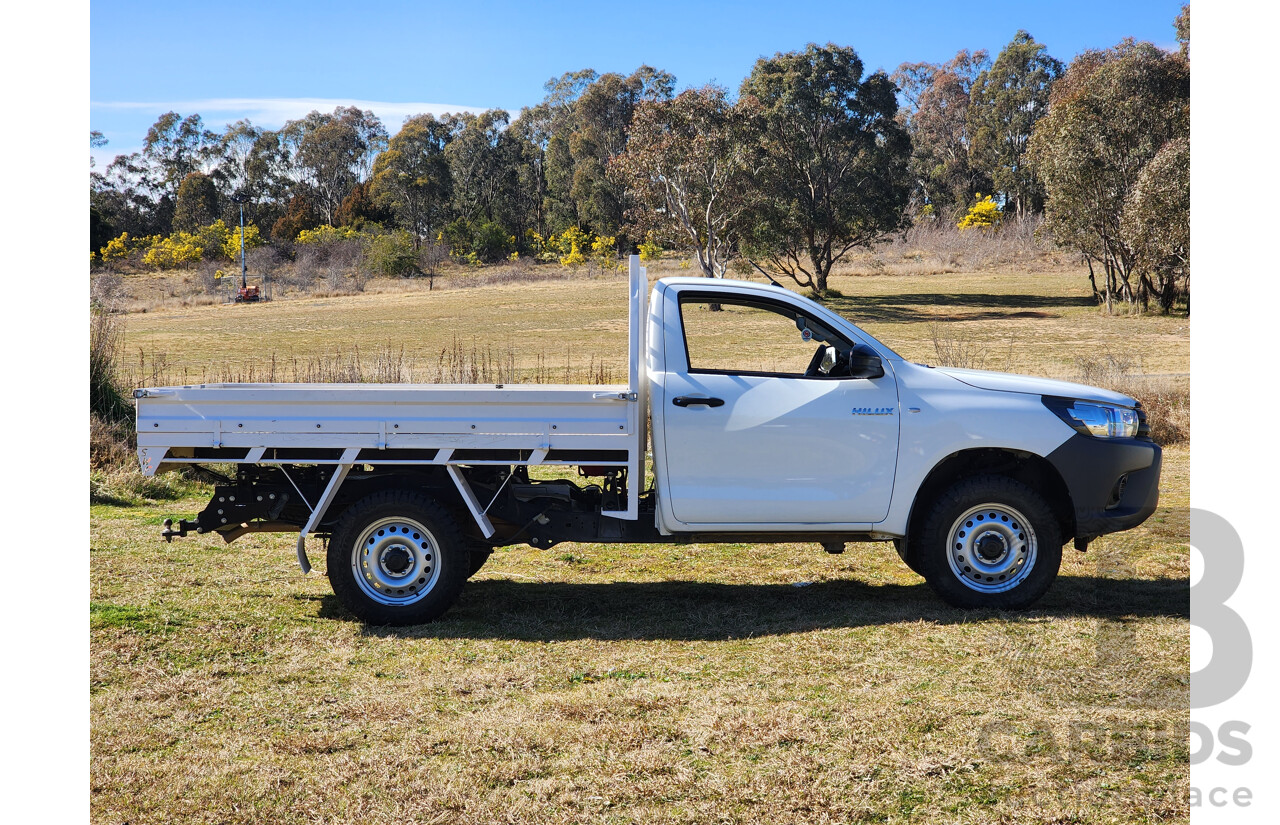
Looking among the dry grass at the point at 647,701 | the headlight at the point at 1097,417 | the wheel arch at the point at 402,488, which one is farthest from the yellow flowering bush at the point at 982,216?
the wheel arch at the point at 402,488

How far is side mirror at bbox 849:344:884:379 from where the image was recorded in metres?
6.48

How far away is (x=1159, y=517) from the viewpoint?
9633 millimetres

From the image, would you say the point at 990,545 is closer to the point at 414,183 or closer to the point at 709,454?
the point at 709,454

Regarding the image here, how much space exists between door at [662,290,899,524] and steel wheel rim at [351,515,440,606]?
5.08ft

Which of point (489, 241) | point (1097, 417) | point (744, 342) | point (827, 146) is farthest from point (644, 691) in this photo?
point (489, 241)

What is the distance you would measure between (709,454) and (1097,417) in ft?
8.03

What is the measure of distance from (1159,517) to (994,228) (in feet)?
202

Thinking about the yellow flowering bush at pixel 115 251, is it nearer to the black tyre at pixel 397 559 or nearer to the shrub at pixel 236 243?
the shrub at pixel 236 243

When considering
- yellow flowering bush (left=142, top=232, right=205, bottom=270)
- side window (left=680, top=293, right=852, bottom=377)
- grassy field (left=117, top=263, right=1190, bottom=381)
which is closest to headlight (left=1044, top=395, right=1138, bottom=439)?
side window (left=680, top=293, right=852, bottom=377)

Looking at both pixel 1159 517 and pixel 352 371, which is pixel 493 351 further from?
pixel 1159 517

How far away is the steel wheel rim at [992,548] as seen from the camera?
6656mm

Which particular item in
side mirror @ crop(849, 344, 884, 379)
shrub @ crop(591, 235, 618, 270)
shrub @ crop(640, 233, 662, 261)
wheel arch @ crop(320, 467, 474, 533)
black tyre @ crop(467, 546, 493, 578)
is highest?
shrub @ crop(591, 235, 618, 270)

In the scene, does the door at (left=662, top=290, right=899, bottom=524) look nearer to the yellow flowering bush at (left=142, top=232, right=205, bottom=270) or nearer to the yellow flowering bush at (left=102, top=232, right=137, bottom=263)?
the yellow flowering bush at (left=142, top=232, right=205, bottom=270)

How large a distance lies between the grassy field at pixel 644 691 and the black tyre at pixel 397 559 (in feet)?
0.54
